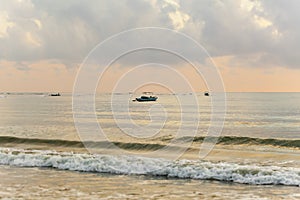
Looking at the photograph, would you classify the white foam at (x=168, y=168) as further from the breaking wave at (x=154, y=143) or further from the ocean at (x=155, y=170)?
the breaking wave at (x=154, y=143)

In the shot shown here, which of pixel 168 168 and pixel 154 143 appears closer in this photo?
pixel 168 168

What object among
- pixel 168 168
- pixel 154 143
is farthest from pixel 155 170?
pixel 154 143

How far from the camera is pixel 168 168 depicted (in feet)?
57.7

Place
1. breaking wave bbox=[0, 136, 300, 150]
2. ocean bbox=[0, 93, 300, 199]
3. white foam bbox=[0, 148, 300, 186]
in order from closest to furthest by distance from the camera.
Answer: ocean bbox=[0, 93, 300, 199] < white foam bbox=[0, 148, 300, 186] < breaking wave bbox=[0, 136, 300, 150]

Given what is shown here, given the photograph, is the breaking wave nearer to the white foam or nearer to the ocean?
the ocean

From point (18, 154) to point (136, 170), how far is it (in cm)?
758

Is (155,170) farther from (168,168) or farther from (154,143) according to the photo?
(154,143)

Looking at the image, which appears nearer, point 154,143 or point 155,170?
point 155,170

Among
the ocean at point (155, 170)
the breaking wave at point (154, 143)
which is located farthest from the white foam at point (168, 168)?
the breaking wave at point (154, 143)

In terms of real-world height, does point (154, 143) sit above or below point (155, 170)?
above

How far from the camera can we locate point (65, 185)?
15117 mm

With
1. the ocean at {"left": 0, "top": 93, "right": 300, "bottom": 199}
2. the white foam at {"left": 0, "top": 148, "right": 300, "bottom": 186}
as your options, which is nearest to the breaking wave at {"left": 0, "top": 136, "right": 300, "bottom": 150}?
the ocean at {"left": 0, "top": 93, "right": 300, "bottom": 199}

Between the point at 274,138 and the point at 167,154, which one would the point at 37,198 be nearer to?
the point at 167,154

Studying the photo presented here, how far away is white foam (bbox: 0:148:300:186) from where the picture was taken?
1606cm
